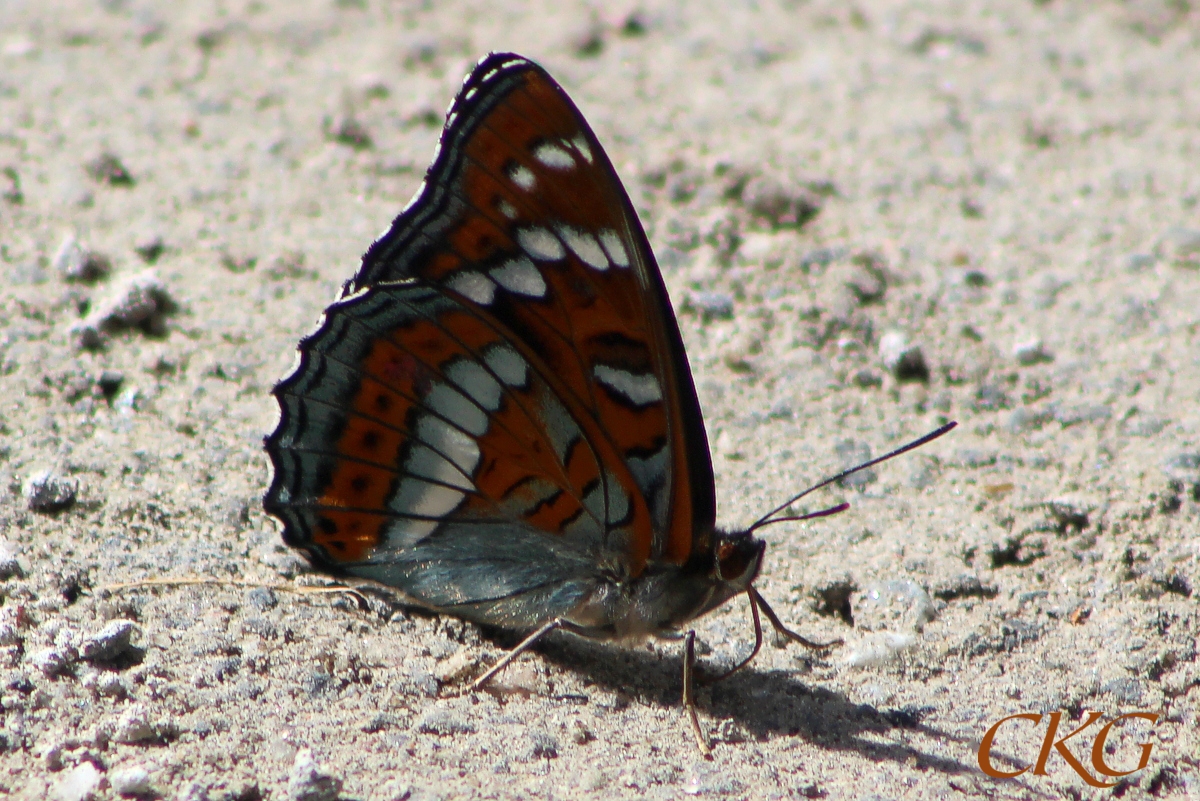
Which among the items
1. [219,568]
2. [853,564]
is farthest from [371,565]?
[853,564]

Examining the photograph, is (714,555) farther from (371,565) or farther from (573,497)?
(371,565)

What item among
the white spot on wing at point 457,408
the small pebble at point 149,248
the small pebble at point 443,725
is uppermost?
the small pebble at point 149,248

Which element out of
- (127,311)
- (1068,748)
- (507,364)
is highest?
(127,311)

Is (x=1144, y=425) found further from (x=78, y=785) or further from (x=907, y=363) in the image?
(x=78, y=785)

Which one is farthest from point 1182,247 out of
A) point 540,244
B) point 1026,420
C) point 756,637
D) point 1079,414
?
point 540,244

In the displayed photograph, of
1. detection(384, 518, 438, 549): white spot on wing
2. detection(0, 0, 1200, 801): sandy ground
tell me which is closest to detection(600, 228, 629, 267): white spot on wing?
detection(384, 518, 438, 549): white spot on wing

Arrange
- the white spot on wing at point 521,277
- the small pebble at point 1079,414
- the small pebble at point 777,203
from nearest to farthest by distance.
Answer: the white spot on wing at point 521,277 < the small pebble at point 1079,414 < the small pebble at point 777,203

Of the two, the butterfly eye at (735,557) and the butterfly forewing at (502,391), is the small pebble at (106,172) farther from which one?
the butterfly eye at (735,557)

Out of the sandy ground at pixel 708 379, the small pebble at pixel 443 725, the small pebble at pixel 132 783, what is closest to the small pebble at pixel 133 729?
the sandy ground at pixel 708 379
